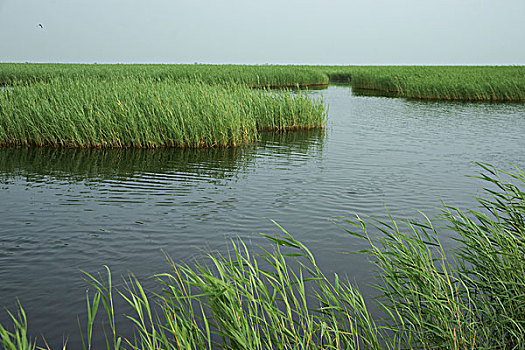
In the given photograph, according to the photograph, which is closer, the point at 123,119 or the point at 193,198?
the point at 193,198

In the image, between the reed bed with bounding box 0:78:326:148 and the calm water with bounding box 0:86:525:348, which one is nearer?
the calm water with bounding box 0:86:525:348

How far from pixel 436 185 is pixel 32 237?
816 centimetres

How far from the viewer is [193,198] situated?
982cm

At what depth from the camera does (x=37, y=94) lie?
16375 mm

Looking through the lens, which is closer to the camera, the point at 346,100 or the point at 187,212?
the point at 187,212

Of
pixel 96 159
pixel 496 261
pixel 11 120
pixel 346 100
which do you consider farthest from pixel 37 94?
pixel 346 100

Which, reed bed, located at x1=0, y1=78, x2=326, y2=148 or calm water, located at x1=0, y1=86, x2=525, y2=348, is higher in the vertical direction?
reed bed, located at x1=0, y1=78, x2=326, y2=148

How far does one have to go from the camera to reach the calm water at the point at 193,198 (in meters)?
6.50

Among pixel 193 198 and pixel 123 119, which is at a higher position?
pixel 123 119

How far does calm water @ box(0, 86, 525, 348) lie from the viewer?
650 cm

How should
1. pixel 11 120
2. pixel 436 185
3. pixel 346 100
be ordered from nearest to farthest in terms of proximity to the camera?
pixel 436 185 → pixel 11 120 → pixel 346 100

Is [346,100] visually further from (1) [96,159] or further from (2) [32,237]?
(2) [32,237]

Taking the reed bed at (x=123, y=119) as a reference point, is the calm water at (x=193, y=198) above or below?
below

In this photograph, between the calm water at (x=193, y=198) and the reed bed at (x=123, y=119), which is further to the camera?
the reed bed at (x=123, y=119)
